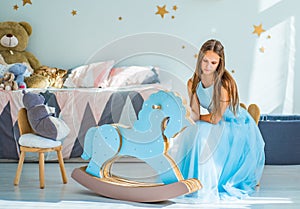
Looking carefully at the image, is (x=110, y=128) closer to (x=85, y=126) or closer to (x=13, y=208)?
(x=13, y=208)

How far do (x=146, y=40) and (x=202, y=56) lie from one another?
1.96 metres

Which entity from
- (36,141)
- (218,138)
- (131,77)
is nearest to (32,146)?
(36,141)

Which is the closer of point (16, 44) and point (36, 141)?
point (36, 141)

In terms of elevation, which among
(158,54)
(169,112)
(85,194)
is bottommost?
(85,194)

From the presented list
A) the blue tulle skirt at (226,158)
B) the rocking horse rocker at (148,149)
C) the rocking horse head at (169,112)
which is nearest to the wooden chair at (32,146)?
the rocking horse rocker at (148,149)

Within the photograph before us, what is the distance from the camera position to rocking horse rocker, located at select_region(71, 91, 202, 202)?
101 inches

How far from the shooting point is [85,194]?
2748 mm

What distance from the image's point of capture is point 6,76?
406 centimetres

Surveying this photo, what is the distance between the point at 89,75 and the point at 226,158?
1.93 metres

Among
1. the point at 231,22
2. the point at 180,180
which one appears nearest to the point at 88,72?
the point at 231,22

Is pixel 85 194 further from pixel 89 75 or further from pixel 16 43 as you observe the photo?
pixel 16 43

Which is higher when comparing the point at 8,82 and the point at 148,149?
the point at 8,82

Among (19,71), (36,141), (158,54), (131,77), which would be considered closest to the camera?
(36,141)

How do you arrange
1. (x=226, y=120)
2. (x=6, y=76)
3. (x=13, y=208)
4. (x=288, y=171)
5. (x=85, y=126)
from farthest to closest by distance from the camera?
1. (x=6, y=76)
2. (x=85, y=126)
3. (x=288, y=171)
4. (x=226, y=120)
5. (x=13, y=208)
